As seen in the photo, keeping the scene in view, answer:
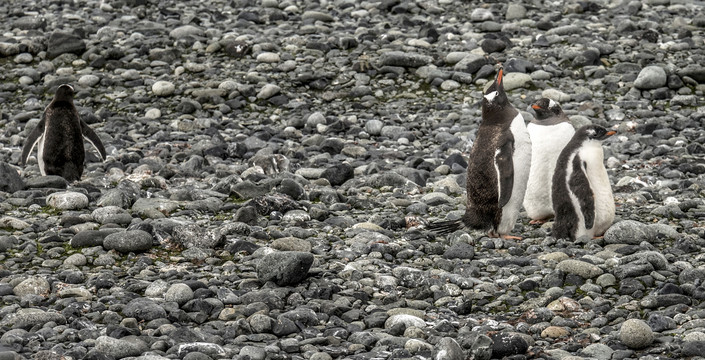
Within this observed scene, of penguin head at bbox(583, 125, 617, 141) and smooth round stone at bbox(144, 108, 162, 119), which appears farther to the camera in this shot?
smooth round stone at bbox(144, 108, 162, 119)

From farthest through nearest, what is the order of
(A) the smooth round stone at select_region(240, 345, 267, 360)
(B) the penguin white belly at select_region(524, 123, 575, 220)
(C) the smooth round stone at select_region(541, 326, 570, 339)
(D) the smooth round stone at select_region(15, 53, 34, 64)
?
(D) the smooth round stone at select_region(15, 53, 34, 64)
(B) the penguin white belly at select_region(524, 123, 575, 220)
(C) the smooth round stone at select_region(541, 326, 570, 339)
(A) the smooth round stone at select_region(240, 345, 267, 360)

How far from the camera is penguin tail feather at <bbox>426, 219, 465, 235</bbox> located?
6293mm

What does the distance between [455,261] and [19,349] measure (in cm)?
258

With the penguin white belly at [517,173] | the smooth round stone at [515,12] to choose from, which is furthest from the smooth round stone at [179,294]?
the smooth round stone at [515,12]

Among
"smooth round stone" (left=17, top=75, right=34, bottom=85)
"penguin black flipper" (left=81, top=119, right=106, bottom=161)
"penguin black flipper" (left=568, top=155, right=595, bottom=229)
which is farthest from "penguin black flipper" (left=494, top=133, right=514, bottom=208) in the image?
"smooth round stone" (left=17, top=75, right=34, bottom=85)

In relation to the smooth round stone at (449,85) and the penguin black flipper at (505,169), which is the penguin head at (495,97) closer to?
the penguin black flipper at (505,169)

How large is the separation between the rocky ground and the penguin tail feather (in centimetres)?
12

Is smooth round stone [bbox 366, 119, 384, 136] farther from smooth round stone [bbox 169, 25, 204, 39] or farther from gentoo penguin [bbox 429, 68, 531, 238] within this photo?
smooth round stone [bbox 169, 25, 204, 39]

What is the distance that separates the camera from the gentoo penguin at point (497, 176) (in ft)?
20.5

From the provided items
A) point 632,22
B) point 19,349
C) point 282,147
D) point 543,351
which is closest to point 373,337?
point 543,351

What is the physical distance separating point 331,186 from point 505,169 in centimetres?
188

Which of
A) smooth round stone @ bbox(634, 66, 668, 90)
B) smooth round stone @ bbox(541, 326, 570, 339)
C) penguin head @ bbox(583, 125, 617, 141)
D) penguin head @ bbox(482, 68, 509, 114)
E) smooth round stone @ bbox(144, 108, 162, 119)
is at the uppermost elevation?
penguin head @ bbox(482, 68, 509, 114)

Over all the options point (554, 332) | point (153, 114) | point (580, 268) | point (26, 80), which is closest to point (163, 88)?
point (153, 114)

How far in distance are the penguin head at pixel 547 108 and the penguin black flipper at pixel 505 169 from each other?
650 mm
